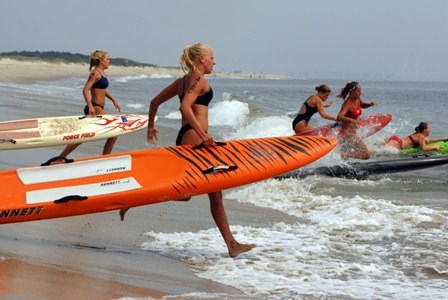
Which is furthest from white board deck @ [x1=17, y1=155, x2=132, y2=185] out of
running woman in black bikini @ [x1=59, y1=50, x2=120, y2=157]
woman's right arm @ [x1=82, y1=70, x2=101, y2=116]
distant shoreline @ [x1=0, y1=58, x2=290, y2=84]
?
distant shoreline @ [x1=0, y1=58, x2=290, y2=84]

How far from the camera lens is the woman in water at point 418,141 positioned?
12242 millimetres

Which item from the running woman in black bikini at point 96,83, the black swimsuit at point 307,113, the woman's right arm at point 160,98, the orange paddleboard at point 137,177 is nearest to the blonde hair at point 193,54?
the woman's right arm at point 160,98

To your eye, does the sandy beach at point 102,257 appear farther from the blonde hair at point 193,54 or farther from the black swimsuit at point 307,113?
the black swimsuit at point 307,113

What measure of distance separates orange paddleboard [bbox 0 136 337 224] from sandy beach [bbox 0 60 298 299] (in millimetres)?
310

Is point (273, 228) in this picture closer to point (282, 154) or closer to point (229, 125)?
point (282, 154)

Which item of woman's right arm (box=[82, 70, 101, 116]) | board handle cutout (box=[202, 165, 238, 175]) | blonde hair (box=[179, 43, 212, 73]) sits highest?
blonde hair (box=[179, 43, 212, 73])

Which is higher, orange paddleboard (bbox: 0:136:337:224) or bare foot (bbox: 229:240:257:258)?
orange paddleboard (bbox: 0:136:337:224)

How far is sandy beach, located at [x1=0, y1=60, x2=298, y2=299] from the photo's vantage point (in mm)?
4082

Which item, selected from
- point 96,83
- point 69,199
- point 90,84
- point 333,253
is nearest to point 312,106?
point 96,83

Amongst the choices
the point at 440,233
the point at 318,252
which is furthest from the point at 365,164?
the point at 318,252

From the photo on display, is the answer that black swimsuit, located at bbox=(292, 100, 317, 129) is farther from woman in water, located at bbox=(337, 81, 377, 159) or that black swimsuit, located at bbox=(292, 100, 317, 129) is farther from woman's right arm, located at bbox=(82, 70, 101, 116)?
woman's right arm, located at bbox=(82, 70, 101, 116)

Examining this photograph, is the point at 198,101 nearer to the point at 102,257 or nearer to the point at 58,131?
the point at 102,257

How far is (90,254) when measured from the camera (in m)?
5.00

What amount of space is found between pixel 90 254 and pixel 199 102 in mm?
1331
